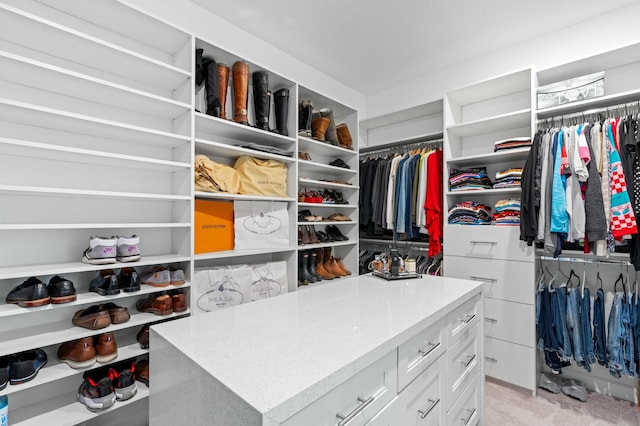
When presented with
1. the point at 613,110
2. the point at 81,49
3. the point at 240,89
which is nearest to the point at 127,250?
the point at 81,49

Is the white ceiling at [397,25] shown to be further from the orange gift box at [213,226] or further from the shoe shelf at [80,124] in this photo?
the orange gift box at [213,226]

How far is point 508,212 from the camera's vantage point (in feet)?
8.00

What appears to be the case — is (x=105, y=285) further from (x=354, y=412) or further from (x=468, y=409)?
(x=468, y=409)

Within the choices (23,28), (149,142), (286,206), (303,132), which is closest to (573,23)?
(303,132)

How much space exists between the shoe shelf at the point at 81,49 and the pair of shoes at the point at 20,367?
1464 millimetres

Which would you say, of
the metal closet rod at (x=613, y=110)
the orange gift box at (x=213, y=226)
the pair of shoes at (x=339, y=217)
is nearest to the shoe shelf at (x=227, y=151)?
the orange gift box at (x=213, y=226)

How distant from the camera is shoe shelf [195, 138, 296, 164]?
202 cm

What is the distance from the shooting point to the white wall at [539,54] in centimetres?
226

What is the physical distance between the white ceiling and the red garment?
1046 mm

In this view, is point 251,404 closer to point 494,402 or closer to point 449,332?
point 449,332

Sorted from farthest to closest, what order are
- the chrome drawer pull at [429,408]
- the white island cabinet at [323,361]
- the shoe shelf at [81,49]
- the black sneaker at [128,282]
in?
the black sneaker at [128,282] < the shoe shelf at [81,49] < the chrome drawer pull at [429,408] < the white island cabinet at [323,361]

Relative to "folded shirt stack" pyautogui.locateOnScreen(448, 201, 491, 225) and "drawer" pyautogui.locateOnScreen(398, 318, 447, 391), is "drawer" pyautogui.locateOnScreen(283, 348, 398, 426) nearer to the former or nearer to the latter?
"drawer" pyautogui.locateOnScreen(398, 318, 447, 391)

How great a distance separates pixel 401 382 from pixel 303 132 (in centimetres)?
205

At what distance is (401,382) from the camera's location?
1.02 metres
